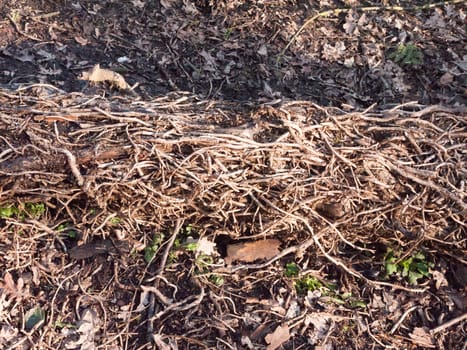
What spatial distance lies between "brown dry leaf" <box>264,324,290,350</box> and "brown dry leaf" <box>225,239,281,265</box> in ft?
1.75

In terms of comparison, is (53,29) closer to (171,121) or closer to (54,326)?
(171,121)

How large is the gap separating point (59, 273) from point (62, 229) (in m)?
0.32

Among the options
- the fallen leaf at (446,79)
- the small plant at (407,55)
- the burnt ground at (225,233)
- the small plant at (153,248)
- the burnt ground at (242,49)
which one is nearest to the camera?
the burnt ground at (225,233)

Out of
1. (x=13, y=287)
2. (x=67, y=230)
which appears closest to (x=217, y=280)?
(x=67, y=230)

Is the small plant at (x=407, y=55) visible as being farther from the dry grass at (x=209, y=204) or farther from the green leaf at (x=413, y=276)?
the green leaf at (x=413, y=276)

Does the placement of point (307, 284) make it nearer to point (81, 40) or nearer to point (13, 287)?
point (13, 287)

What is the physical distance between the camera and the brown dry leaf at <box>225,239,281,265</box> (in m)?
3.88

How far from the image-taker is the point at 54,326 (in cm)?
349

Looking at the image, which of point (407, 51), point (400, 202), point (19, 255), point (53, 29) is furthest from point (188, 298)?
point (407, 51)

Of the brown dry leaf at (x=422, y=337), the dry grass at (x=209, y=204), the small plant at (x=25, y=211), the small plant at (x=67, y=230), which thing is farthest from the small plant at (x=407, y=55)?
the small plant at (x=25, y=211)

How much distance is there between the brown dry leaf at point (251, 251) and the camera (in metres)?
3.88

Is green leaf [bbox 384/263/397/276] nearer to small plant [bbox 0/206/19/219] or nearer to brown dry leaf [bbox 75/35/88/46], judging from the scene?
small plant [bbox 0/206/19/219]

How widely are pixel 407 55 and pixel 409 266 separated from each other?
109 inches

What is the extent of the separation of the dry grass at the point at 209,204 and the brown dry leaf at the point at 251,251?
2.8 inches
